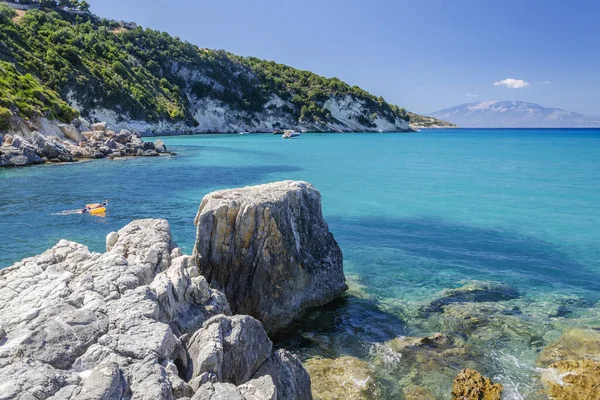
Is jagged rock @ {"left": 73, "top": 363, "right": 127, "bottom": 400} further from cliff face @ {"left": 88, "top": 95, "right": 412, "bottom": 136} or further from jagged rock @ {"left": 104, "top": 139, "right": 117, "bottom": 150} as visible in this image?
cliff face @ {"left": 88, "top": 95, "right": 412, "bottom": 136}

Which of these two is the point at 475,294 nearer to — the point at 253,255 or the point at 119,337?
the point at 253,255

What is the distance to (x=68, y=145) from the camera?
48656 millimetres

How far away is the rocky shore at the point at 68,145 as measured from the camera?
4006cm

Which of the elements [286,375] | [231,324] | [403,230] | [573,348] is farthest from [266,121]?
[286,375]

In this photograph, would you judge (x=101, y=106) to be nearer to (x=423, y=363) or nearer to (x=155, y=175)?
(x=155, y=175)

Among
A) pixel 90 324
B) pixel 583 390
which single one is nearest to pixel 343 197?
pixel 583 390

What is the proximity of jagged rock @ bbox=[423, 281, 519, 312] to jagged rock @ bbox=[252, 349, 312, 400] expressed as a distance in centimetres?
599

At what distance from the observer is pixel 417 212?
975 inches

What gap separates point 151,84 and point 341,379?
115m

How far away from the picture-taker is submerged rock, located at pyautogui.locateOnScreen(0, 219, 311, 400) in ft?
16.6

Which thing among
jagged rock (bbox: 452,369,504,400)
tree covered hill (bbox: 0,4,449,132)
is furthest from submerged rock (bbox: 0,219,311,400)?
tree covered hill (bbox: 0,4,449,132)

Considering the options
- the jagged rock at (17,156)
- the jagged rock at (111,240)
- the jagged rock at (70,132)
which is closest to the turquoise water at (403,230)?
the jagged rock at (17,156)

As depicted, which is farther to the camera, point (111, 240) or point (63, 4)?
point (63, 4)

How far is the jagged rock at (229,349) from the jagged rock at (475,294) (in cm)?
690
